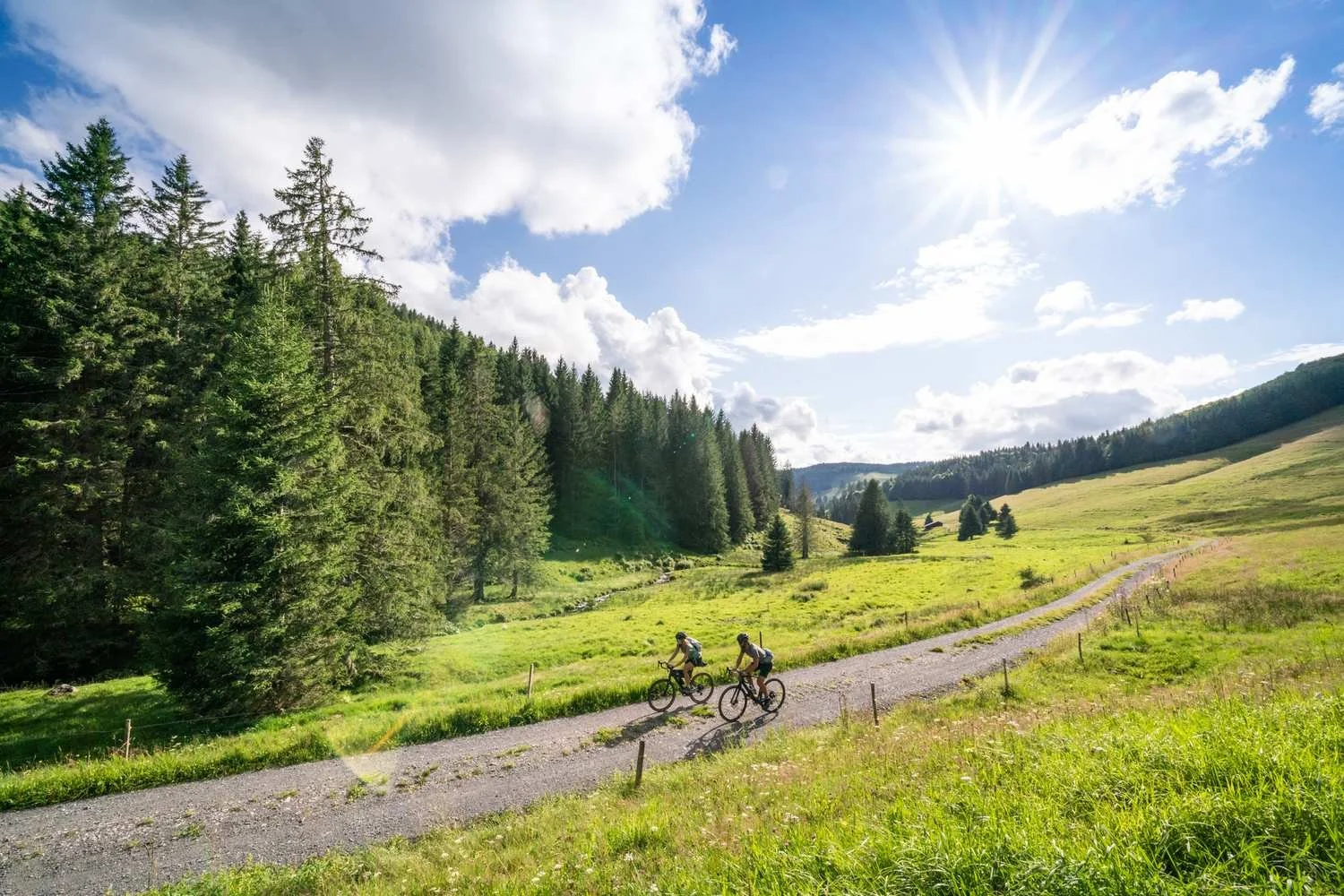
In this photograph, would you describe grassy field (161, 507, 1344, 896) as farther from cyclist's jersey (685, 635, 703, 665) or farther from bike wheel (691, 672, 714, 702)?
bike wheel (691, 672, 714, 702)

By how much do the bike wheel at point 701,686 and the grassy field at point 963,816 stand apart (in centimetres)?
479

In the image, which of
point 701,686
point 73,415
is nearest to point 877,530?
point 701,686

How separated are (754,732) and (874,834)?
9888 mm

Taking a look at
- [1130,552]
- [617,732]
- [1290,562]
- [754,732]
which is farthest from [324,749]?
[1130,552]

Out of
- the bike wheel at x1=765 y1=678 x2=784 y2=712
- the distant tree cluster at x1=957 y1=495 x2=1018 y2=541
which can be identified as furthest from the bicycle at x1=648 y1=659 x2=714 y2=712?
the distant tree cluster at x1=957 y1=495 x2=1018 y2=541

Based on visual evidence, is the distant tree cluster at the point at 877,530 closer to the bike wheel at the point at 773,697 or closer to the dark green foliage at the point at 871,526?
the dark green foliage at the point at 871,526

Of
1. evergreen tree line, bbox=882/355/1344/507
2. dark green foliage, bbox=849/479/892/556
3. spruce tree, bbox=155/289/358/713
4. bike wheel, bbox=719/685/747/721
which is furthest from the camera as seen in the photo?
evergreen tree line, bbox=882/355/1344/507

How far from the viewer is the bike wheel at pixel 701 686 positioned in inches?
707

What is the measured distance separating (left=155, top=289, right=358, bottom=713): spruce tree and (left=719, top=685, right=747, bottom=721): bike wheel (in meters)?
14.4

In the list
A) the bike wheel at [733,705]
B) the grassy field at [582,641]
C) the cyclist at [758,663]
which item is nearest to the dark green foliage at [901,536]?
the grassy field at [582,641]

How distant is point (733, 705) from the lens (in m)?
16.8

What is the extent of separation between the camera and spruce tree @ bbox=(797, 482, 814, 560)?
78.8 metres

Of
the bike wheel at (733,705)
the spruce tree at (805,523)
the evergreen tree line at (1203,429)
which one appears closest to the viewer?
the bike wheel at (733,705)

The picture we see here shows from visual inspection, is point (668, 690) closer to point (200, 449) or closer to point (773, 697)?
point (773, 697)
